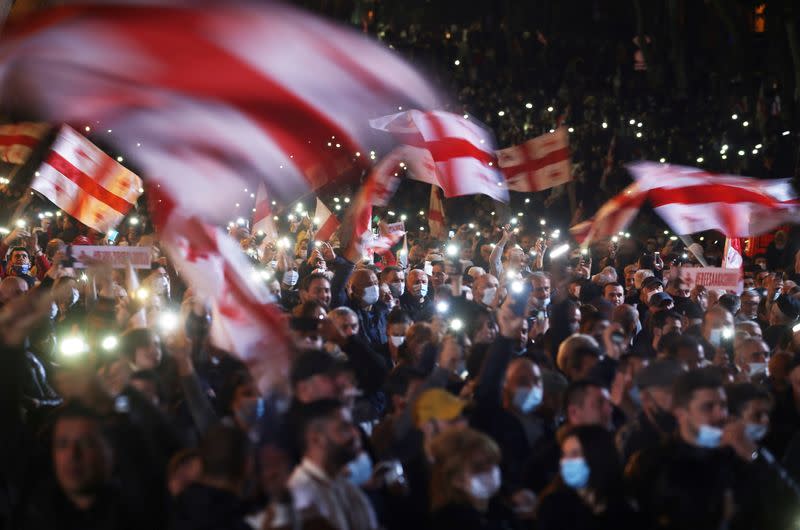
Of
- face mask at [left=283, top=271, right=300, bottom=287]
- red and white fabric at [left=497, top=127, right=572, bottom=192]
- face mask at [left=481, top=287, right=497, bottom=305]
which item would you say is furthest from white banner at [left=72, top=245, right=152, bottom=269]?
red and white fabric at [left=497, top=127, right=572, bottom=192]

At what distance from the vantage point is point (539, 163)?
11.9 metres

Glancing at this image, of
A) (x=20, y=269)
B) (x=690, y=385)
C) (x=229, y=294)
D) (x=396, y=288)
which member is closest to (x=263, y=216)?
(x=20, y=269)

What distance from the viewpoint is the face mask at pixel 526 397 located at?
5.56 meters

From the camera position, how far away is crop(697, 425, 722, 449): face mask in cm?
467

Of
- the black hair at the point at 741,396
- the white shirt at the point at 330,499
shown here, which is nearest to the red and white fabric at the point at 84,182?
the white shirt at the point at 330,499

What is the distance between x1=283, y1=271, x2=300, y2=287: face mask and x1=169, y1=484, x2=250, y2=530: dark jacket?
790 centimetres

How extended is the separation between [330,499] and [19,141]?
7849 millimetres

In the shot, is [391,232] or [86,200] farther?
[391,232]

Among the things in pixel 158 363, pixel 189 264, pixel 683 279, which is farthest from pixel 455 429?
pixel 683 279

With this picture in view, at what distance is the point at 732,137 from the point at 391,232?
13079 mm

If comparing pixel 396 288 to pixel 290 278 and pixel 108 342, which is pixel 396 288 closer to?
pixel 290 278

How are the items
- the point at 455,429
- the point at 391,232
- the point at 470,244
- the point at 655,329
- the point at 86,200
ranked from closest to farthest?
1. the point at 455,429
2. the point at 655,329
3. the point at 86,200
4. the point at 391,232
5. the point at 470,244

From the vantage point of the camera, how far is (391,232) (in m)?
14.6

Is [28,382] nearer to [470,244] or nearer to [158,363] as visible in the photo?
[158,363]
